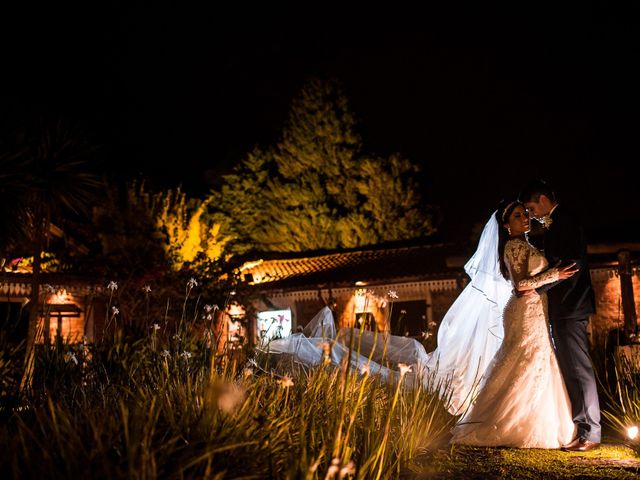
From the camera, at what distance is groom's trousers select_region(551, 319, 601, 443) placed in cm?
532

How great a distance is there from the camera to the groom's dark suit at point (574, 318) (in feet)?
17.6

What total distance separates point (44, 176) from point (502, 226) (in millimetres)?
5914

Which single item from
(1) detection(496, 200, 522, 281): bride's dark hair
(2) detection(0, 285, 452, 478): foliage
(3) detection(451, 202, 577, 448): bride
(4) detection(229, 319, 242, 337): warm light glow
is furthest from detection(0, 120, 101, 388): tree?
(3) detection(451, 202, 577, 448): bride

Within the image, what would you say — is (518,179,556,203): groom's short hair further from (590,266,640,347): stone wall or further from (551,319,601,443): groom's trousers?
(590,266,640,347): stone wall

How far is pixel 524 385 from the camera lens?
18.3 ft

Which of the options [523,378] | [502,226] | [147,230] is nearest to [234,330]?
[147,230]

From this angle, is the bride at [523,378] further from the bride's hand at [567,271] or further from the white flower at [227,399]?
the white flower at [227,399]

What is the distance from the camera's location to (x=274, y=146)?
36.0 m

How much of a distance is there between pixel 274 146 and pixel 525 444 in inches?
1243

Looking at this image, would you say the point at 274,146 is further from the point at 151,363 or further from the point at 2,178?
the point at 151,363

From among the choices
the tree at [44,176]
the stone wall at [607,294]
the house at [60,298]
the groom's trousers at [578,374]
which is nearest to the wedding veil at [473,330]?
the groom's trousers at [578,374]

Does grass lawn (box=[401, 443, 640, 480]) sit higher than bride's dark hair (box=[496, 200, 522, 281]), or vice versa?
bride's dark hair (box=[496, 200, 522, 281])

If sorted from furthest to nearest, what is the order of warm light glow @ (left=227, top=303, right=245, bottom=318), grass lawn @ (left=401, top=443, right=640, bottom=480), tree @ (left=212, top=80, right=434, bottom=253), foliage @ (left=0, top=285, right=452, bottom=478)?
tree @ (left=212, top=80, right=434, bottom=253) < warm light glow @ (left=227, top=303, right=245, bottom=318) < grass lawn @ (left=401, top=443, right=640, bottom=480) < foliage @ (left=0, top=285, right=452, bottom=478)

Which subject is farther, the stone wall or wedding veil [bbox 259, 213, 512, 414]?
the stone wall
